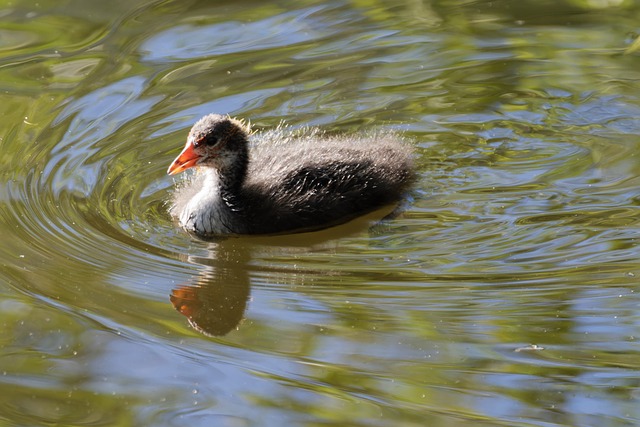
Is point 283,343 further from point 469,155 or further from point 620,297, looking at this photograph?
point 469,155

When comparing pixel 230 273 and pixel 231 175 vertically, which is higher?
pixel 231 175

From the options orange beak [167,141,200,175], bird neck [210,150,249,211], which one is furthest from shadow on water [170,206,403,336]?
orange beak [167,141,200,175]

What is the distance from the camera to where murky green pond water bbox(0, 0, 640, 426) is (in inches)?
167

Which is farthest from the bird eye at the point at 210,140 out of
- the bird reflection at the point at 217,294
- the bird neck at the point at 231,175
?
the bird reflection at the point at 217,294

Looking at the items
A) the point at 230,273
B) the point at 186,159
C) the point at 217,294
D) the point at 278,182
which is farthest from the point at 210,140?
the point at 217,294

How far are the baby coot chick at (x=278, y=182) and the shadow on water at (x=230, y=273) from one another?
81 mm

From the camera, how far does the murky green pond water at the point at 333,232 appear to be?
4.25 metres

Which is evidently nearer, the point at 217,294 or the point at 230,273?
the point at 217,294

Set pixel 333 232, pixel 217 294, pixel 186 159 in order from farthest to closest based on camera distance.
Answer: pixel 186 159 < pixel 333 232 < pixel 217 294

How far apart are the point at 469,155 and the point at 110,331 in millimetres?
2621

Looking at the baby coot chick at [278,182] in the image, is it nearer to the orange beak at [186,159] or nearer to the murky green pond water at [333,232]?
the orange beak at [186,159]

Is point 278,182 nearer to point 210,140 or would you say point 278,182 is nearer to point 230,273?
point 210,140

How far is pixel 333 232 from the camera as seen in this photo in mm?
5875

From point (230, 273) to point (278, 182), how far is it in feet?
2.48
